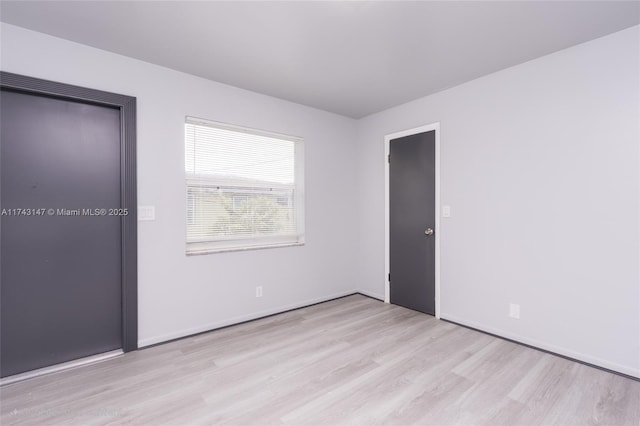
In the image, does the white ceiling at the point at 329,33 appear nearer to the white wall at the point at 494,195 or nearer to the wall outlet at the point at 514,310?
the white wall at the point at 494,195

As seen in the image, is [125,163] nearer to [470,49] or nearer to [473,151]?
[470,49]

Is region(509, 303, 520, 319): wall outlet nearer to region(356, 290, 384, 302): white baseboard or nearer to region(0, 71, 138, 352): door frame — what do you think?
region(356, 290, 384, 302): white baseboard

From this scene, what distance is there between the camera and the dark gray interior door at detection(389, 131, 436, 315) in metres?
3.46

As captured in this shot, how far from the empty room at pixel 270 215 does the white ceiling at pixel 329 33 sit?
2 cm

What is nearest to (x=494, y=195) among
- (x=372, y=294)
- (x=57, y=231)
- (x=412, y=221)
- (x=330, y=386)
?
(x=412, y=221)

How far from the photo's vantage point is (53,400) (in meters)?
1.92

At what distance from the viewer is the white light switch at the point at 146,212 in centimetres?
264

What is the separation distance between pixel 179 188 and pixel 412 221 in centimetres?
264

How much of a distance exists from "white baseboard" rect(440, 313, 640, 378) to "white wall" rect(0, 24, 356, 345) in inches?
71.3

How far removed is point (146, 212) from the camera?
2.67m

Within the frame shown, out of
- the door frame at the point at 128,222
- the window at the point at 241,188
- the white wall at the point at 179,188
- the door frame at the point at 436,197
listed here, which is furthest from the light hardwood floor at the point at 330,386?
the window at the point at 241,188

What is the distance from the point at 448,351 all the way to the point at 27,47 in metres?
4.09

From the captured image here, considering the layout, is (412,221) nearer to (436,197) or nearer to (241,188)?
(436,197)

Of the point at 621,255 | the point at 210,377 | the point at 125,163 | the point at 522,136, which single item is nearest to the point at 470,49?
the point at 522,136
